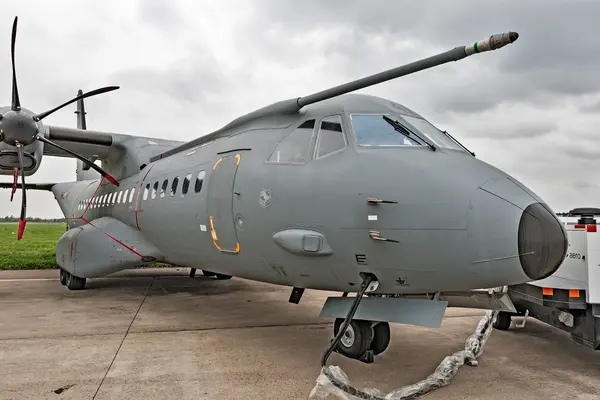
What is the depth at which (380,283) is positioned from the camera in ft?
15.7

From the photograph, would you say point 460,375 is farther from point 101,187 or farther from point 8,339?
point 101,187

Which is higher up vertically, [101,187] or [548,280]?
[101,187]

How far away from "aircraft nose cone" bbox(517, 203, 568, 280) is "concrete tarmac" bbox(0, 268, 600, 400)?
4.64 ft

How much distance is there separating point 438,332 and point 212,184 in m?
4.17

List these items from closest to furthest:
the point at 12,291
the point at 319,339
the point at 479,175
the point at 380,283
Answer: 1. the point at 479,175
2. the point at 380,283
3. the point at 319,339
4. the point at 12,291

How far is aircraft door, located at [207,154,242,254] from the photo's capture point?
242 inches

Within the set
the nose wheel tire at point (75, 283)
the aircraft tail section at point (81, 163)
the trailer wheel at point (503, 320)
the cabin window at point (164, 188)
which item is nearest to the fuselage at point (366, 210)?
the cabin window at point (164, 188)

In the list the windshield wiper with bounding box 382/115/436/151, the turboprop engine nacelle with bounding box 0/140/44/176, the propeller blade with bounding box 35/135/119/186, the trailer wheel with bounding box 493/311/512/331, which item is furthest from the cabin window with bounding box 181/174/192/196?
the turboprop engine nacelle with bounding box 0/140/44/176

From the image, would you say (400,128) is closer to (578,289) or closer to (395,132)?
(395,132)

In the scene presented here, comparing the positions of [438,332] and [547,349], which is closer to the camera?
[547,349]

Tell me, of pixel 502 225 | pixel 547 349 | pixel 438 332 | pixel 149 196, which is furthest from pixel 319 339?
pixel 149 196

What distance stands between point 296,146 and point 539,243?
9.20ft

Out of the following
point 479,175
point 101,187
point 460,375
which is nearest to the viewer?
point 479,175

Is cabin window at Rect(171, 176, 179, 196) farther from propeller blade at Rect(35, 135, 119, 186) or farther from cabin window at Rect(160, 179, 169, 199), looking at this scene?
propeller blade at Rect(35, 135, 119, 186)
